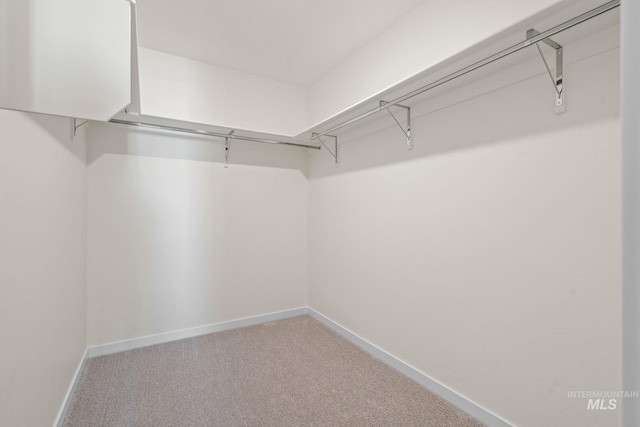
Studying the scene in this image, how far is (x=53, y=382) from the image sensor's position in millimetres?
1565

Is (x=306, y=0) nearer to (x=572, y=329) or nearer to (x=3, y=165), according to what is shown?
(x=3, y=165)

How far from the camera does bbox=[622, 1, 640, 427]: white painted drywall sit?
12.2 inches

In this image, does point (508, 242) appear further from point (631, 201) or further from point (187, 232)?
point (187, 232)

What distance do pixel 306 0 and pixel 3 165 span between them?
74.6 inches

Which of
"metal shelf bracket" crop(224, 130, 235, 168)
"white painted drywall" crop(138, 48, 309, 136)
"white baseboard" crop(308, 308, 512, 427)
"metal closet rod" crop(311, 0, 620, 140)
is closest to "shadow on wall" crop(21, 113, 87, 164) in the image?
"white painted drywall" crop(138, 48, 309, 136)

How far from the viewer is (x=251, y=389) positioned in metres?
1.99

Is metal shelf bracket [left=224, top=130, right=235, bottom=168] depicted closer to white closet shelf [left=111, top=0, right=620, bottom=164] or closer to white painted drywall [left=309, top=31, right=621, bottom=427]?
white closet shelf [left=111, top=0, right=620, bottom=164]

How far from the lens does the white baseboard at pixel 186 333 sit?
8.01 feet

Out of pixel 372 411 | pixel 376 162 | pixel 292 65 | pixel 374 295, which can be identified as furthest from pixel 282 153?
pixel 372 411

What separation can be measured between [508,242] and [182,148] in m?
2.63

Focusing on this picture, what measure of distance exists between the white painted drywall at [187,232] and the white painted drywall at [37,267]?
1.36ft

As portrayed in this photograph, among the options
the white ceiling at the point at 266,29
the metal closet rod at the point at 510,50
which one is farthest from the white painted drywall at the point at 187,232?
the metal closet rod at the point at 510,50

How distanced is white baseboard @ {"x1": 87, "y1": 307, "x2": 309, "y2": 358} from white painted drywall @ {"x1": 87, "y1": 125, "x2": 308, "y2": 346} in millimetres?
45

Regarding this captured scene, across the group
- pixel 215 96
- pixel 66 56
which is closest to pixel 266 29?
pixel 215 96
